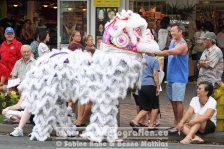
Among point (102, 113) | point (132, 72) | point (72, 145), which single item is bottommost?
point (72, 145)

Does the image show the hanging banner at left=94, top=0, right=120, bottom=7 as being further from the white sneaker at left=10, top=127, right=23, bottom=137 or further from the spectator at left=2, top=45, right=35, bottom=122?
the white sneaker at left=10, top=127, right=23, bottom=137

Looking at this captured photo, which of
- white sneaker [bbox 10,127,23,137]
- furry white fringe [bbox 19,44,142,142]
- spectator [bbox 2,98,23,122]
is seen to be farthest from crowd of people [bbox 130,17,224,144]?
spectator [bbox 2,98,23,122]

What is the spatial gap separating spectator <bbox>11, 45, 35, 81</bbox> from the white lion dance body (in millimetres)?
1618

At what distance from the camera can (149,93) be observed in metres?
10.9

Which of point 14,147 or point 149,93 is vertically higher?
point 149,93

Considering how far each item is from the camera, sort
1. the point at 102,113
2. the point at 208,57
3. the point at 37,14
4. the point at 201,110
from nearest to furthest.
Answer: the point at 102,113 → the point at 201,110 → the point at 208,57 → the point at 37,14

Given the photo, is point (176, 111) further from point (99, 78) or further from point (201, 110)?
point (99, 78)

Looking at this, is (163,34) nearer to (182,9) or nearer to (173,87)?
(182,9)

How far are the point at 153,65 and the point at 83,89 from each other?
1821 millimetres

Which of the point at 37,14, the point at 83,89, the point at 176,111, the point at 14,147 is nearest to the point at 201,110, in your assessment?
the point at 176,111

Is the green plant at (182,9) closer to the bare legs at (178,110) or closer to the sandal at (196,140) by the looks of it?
the bare legs at (178,110)

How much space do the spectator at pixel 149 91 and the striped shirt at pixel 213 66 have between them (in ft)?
3.87

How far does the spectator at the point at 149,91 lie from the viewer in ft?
35.6

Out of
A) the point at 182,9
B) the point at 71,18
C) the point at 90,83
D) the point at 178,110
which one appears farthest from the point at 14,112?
the point at 182,9
